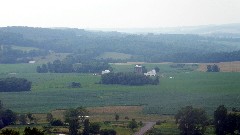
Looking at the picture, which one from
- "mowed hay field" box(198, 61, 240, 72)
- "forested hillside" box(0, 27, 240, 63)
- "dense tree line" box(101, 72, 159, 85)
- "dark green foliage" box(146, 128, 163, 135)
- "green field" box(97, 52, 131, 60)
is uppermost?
"forested hillside" box(0, 27, 240, 63)

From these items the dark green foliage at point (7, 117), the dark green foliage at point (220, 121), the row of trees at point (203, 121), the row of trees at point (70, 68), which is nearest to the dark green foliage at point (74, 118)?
the dark green foliage at point (7, 117)

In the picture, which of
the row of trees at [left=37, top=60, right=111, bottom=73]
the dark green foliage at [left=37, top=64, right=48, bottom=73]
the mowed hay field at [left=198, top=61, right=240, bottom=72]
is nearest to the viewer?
the mowed hay field at [left=198, top=61, right=240, bottom=72]

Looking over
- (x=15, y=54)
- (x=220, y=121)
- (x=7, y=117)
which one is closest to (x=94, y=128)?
(x=7, y=117)

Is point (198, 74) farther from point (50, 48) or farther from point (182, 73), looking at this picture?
point (50, 48)

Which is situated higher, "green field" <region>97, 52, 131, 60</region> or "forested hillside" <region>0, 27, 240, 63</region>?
"forested hillside" <region>0, 27, 240, 63</region>

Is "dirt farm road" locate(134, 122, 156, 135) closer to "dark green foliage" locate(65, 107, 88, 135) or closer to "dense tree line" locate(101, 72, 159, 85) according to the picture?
"dark green foliage" locate(65, 107, 88, 135)

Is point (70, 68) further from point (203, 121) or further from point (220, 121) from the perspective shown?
point (220, 121)

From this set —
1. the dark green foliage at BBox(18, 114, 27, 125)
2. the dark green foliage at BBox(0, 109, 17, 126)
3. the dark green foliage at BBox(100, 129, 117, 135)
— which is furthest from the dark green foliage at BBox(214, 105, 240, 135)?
the dark green foliage at BBox(0, 109, 17, 126)
